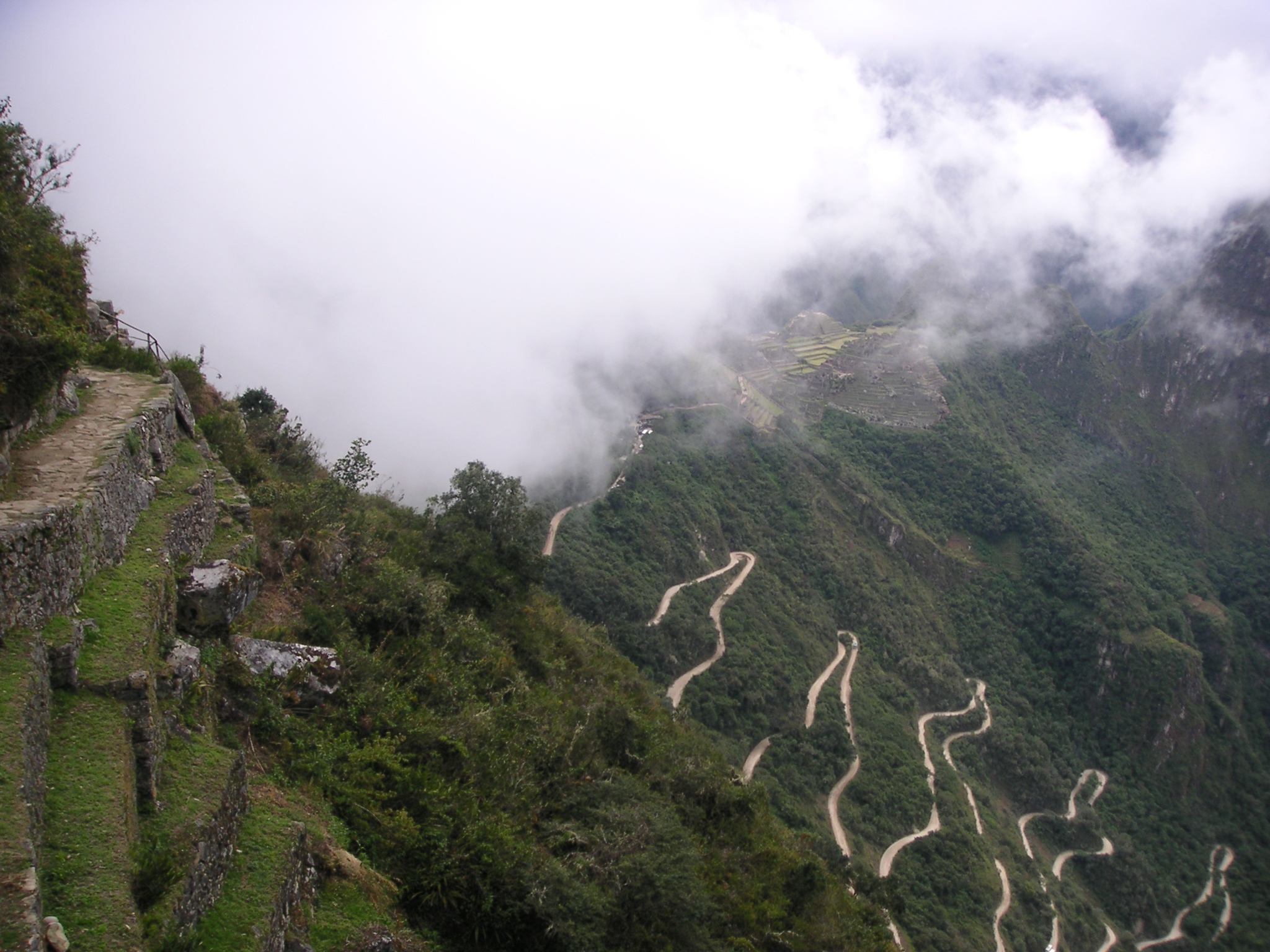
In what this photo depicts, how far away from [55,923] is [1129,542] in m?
137

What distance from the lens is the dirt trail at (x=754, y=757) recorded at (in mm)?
49678

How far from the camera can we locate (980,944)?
44.8 metres

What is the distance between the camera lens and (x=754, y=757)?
52344mm

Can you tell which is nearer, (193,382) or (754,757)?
(193,382)

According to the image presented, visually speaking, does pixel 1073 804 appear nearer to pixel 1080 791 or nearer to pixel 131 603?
pixel 1080 791

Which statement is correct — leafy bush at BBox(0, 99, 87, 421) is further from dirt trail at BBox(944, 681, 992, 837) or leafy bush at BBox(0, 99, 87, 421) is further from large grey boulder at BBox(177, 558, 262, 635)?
dirt trail at BBox(944, 681, 992, 837)

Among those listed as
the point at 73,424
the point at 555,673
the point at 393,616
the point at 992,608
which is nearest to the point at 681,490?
the point at 992,608

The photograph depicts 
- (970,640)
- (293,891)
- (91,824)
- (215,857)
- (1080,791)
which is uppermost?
(970,640)

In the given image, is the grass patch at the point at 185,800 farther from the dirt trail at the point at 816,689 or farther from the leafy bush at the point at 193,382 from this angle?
the dirt trail at the point at 816,689

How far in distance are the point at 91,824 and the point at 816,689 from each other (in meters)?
62.9

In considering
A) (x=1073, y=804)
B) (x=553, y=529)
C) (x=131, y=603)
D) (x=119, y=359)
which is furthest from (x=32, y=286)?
(x=1073, y=804)

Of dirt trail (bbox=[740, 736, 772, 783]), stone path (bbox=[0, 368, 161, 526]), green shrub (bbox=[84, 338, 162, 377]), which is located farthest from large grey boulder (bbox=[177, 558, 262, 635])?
dirt trail (bbox=[740, 736, 772, 783])

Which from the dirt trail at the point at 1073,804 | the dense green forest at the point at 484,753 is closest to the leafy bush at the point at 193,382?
the dense green forest at the point at 484,753

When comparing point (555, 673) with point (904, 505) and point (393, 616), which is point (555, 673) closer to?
point (393, 616)
